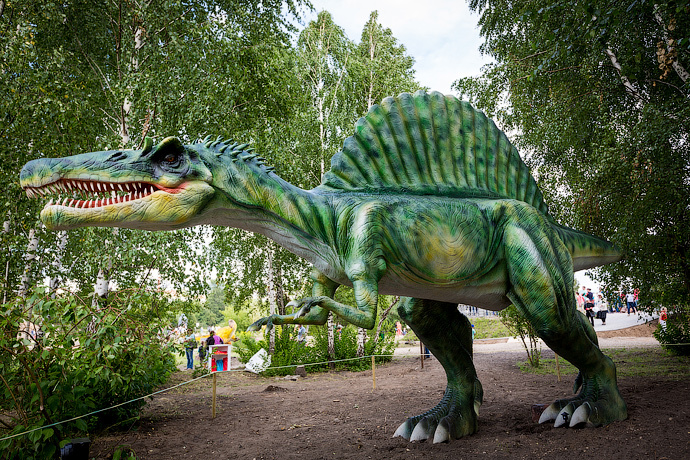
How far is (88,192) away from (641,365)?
855cm

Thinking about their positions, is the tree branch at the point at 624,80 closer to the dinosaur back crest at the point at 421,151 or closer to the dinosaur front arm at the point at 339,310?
the dinosaur back crest at the point at 421,151

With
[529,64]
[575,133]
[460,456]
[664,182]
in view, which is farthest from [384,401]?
[529,64]

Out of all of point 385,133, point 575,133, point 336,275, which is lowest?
point 336,275

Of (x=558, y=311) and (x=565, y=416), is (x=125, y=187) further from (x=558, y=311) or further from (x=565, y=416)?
(x=565, y=416)

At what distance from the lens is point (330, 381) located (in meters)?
8.86

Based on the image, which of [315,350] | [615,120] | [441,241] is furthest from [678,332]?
[441,241]

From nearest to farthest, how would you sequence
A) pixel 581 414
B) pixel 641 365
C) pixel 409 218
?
pixel 409 218 → pixel 581 414 → pixel 641 365

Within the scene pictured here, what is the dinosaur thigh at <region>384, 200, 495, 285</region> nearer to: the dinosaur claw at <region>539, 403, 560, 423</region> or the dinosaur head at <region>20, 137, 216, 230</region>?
the dinosaur head at <region>20, 137, 216, 230</region>

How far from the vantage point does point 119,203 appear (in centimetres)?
236

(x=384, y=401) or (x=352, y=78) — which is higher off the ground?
(x=352, y=78)

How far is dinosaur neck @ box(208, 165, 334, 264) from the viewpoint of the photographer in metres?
2.65

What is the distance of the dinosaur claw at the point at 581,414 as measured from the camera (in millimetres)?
3395

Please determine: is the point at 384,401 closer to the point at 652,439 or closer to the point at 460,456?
the point at 460,456

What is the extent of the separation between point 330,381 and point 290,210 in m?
6.80
